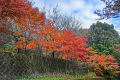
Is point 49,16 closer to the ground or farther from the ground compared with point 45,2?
closer to the ground

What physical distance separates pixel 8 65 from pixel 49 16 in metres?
14.0

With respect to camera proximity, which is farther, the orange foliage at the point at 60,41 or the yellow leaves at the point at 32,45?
the yellow leaves at the point at 32,45

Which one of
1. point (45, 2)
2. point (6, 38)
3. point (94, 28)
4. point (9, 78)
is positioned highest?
point (45, 2)

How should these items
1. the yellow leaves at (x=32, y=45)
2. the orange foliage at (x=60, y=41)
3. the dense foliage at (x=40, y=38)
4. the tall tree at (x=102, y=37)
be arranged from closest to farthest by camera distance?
1. the dense foliage at (x=40, y=38)
2. the orange foliage at (x=60, y=41)
3. the yellow leaves at (x=32, y=45)
4. the tall tree at (x=102, y=37)

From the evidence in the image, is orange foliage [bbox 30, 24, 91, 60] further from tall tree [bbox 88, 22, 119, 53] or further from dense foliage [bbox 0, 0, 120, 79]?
tall tree [bbox 88, 22, 119, 53]

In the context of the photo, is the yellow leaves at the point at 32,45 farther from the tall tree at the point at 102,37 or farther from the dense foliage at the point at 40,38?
the tall tree at the point at 102,37

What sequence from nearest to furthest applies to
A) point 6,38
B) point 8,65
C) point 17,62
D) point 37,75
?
point 8,65 → point 17,62 → point 37,75 → point 6,38

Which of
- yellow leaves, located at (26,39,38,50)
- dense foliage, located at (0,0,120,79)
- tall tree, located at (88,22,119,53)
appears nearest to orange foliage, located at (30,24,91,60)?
dense foliage, located at (0,0,120,79)

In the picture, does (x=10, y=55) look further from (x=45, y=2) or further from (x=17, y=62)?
(x=45, y=2)

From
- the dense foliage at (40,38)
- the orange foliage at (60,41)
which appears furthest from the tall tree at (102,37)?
the orange foliage at (60,41)

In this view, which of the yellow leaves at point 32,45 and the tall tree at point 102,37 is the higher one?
the tall tree at point 102,37

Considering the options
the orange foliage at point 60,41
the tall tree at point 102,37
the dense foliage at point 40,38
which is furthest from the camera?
the tall tree at point 102,37

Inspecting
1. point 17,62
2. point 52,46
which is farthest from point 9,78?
point 52,46

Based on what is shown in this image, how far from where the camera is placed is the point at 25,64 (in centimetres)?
1123
